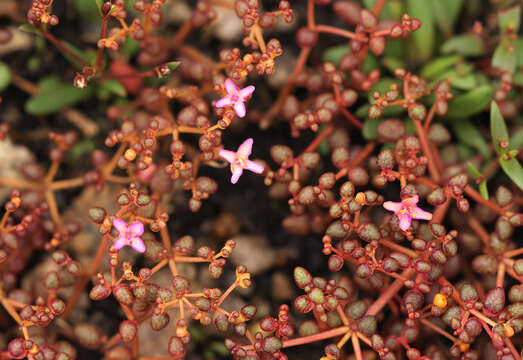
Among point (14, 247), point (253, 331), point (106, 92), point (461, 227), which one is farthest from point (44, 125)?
point (461, 227)

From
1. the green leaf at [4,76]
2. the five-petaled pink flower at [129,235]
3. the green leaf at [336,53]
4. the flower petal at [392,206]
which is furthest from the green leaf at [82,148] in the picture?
the flower petal at [392,206]

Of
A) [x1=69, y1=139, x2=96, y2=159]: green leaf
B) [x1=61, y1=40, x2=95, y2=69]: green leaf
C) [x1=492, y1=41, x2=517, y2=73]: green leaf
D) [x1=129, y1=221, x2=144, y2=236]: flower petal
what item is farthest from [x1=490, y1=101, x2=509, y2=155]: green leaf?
[x1=69, y1=139, x2=96, y2=159]: green leaf

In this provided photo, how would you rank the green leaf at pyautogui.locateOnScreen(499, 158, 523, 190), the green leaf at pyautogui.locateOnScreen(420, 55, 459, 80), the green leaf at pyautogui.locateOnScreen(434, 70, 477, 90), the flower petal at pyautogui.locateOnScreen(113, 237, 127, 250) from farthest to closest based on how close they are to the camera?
the green leaf at pyautogui.locateOnScreen(420, 55, 459, 80) < the green leaf at pyautogui.locateOnScreen(434, 70, 477, 90) < the green leaf at pyautogui.locateOnScreen(499, 158, 523, 190) < the flower petal at pyautogui.locateOnScreen(113, 237, 127, 250)

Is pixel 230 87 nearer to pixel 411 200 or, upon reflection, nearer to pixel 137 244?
pixel 137 244

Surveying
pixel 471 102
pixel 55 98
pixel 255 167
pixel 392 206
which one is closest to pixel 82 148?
pixel 55 98

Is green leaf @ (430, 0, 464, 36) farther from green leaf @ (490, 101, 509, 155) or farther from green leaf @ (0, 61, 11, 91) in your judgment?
green leaf @ (0, 61, 11, 91)
